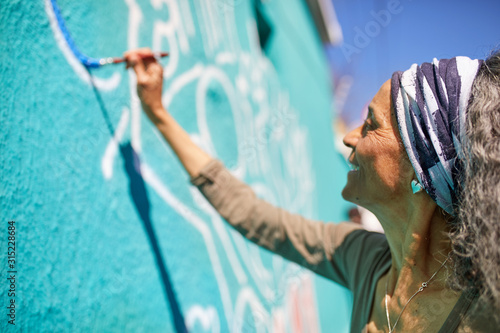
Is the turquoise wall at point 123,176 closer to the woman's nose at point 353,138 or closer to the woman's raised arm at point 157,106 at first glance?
the woman's raised arm at point 157,106

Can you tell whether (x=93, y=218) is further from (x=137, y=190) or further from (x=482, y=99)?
(x=482, y=99)

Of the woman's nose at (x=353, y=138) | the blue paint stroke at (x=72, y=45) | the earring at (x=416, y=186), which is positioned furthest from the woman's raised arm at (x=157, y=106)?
the earring at (x=416, y=186)

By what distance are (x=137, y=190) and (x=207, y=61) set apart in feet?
3.10

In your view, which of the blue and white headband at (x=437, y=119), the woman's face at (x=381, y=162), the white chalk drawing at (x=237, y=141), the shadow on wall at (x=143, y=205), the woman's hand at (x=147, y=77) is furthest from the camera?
the white chalk drawing at (x=237, y=141)

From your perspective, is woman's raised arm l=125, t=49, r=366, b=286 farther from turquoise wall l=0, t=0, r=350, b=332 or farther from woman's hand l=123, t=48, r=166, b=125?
turquoise wall l=0, t=0, r=350, b=332

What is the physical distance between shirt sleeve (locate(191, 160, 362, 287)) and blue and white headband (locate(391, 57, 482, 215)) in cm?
44

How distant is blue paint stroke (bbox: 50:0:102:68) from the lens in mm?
1015

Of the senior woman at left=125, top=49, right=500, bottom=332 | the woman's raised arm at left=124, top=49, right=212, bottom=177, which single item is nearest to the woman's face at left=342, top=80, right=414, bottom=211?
the senior woman at left=125, top=49, right=500, bottom=332

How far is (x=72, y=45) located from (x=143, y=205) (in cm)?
58

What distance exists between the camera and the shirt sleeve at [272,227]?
1.28 metres

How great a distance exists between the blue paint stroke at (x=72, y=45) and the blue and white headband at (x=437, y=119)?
94 cm

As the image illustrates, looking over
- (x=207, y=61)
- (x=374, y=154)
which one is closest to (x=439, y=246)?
(x=374, y=154)

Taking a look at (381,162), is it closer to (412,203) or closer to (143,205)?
(412,203)

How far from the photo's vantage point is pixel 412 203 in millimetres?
991
